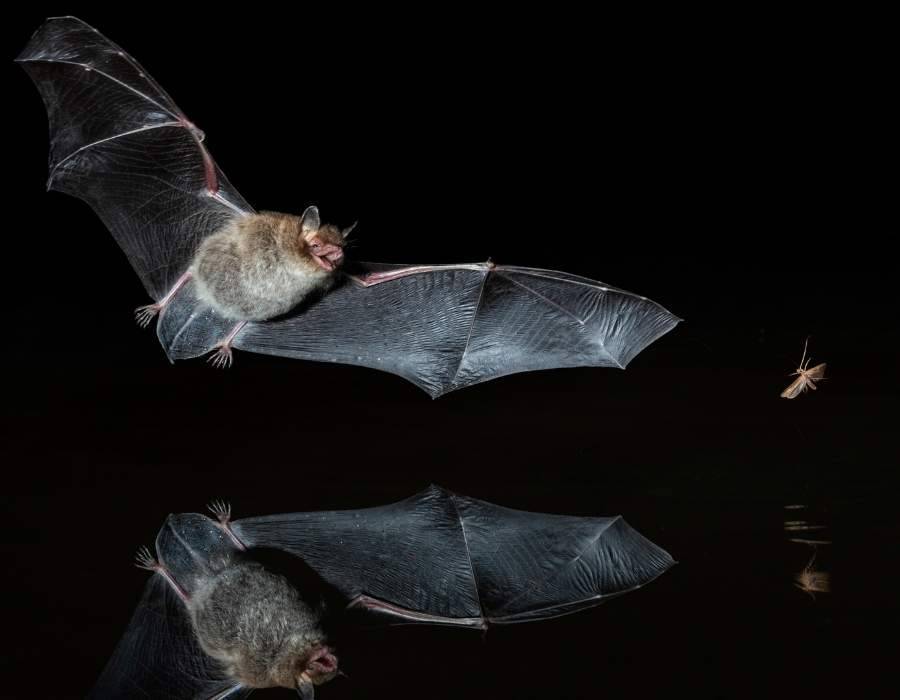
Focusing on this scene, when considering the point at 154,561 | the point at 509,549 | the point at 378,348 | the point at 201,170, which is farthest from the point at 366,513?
the point at 201,170

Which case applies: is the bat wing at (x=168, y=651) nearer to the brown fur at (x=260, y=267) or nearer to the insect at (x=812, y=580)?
the brown fur at (x=260, y=267)

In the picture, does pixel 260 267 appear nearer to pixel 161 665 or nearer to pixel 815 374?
pixel 161 665

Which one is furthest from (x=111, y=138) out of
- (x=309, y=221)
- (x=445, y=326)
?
(x=445, y=326)

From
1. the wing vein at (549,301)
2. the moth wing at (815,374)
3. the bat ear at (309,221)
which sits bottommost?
the moth wing at (815,374)

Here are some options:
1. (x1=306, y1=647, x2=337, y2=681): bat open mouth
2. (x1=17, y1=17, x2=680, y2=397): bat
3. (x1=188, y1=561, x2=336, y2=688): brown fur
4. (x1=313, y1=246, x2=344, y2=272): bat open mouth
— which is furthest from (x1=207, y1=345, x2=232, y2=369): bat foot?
(x1=306, y1=647, x2=337, y2=681): bat open mouth

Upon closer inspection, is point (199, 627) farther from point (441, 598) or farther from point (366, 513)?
point (366, 513)

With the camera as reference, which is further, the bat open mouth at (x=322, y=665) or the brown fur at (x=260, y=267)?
the brown fur at (x=260, y=267)

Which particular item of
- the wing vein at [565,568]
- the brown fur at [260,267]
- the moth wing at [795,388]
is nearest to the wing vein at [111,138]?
the brown fur at [260,267]
